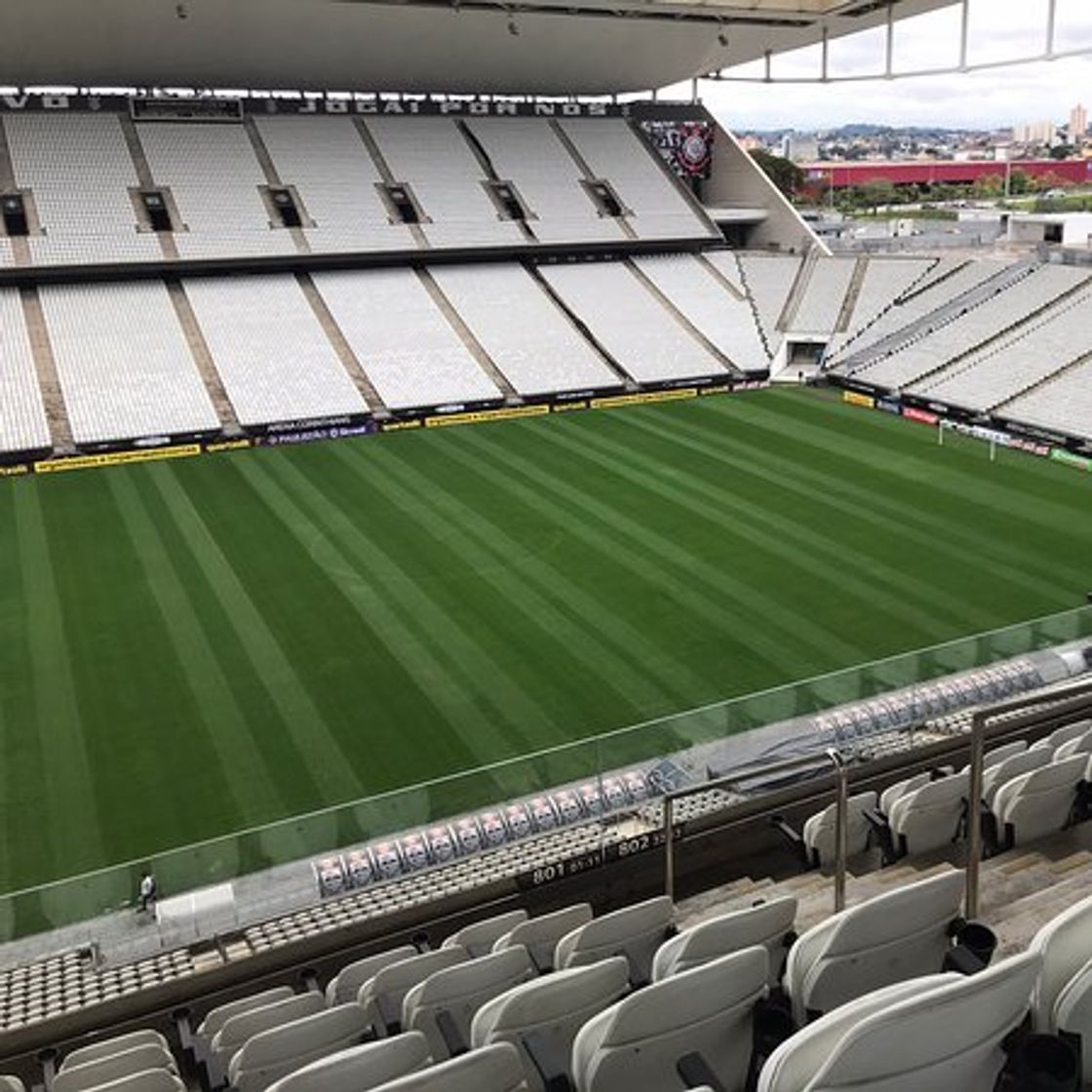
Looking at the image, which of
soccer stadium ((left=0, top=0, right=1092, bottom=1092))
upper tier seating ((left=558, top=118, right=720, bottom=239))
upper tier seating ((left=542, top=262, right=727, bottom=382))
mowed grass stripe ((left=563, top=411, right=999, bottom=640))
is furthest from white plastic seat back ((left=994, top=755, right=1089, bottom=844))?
upper tier seating ((left=558, top=118, right=720, bottom=239))

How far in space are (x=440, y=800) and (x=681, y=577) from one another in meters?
11.1

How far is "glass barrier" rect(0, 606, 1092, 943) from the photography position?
754 centimetres

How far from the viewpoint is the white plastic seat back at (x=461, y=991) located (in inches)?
197

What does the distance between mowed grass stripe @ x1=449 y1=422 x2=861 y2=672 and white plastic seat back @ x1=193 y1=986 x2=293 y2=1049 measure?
926cm

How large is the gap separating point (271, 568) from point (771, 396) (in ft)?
61.8

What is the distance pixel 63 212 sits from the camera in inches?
1361

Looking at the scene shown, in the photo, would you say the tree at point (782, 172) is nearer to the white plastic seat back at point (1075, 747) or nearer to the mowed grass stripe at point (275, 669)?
the mowed grass stripe at point (275, 669)

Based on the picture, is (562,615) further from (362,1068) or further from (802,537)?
(362,1068)

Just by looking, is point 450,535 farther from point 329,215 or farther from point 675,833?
point 329,215

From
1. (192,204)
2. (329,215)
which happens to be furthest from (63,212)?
(329,215)

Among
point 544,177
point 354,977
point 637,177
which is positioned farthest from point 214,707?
point 637,177

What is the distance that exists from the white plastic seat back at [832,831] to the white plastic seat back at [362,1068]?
4.25m

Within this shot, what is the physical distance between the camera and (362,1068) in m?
3.55

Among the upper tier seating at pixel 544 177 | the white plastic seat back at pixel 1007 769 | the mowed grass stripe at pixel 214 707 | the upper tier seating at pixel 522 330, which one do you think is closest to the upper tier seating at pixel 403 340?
the upper tier seating at pixel 522 330
